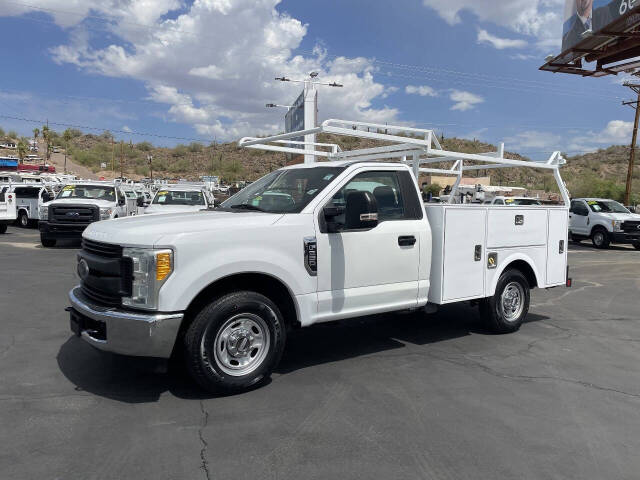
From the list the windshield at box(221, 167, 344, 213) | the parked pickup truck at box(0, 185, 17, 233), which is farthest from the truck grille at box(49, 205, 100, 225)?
the windshield at box(221, 167, 344, 213)

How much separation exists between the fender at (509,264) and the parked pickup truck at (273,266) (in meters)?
0.03

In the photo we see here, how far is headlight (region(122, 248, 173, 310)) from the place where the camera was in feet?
13.1

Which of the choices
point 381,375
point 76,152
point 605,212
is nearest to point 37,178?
A: point 605,212

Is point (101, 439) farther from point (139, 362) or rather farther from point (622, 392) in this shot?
point (622, 392)

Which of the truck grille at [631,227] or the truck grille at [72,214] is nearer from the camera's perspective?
the truck grille at [72,214]

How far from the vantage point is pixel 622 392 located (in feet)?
15.5

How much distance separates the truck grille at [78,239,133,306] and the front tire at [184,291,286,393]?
2.10 ft

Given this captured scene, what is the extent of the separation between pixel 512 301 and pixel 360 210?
308 cm

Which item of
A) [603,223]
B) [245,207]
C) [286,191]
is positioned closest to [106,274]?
[245,207]

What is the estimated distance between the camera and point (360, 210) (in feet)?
15.5

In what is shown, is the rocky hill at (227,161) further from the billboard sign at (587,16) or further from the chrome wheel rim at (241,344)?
the chrome wheel rim at (241,344)

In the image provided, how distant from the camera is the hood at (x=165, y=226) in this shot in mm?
4102

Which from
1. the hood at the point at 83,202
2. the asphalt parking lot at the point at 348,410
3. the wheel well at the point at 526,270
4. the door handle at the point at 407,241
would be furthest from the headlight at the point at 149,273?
the hood at the point at 83,202

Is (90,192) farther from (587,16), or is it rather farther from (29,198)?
(587,16)
